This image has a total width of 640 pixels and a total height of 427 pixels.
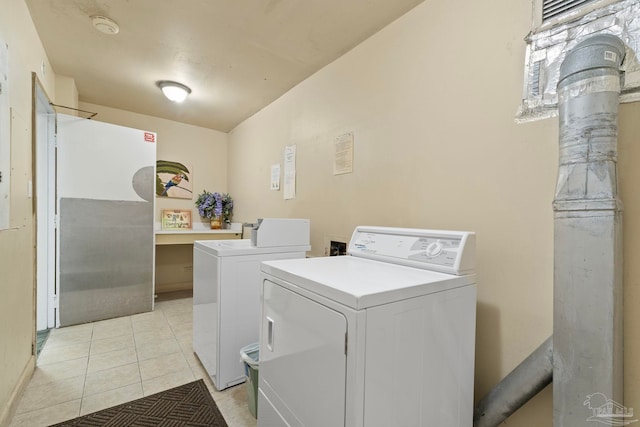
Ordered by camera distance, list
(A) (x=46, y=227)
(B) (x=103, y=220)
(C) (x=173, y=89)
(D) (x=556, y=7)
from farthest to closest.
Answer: (B) (x=103, y=220), (C) (x=173, y=89), (A) (x=46, y=227), (D) (x=556, y=7)

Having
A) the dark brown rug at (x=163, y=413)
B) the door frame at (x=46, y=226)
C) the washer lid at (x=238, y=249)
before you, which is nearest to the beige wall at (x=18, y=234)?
the dark brown rug at (x=163, y=413)

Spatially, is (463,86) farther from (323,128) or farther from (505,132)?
(323,128)

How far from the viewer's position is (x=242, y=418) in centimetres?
167

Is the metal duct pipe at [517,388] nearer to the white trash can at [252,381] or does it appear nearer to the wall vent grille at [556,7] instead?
the white trash can at [252,381]

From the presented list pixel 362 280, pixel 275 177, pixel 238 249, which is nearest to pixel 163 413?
pixel 238 249

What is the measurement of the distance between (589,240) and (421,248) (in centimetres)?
58

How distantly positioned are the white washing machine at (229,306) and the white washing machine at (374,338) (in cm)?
67

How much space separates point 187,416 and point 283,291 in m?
1.21

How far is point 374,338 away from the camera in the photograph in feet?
2.87

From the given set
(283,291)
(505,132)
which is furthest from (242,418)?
(505,132)

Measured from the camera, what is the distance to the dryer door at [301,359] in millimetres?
910

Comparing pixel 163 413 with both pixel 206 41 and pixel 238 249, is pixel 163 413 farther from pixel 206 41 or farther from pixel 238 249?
pixel 206 41

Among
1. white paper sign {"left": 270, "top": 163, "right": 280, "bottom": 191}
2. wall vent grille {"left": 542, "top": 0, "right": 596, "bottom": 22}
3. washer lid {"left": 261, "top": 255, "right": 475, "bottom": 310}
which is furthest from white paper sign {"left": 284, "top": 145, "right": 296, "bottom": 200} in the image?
wall vent grille {"left": 542, "top": 0, "right": 596, "bottom": 22}

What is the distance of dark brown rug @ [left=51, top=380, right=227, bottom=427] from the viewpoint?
162 centimetres
